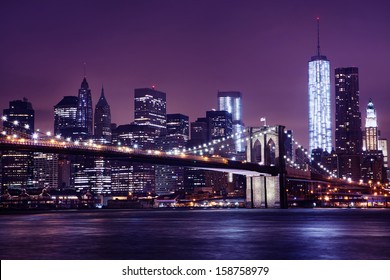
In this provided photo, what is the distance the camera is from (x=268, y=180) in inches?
3826

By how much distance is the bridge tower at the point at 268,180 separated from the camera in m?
95.8

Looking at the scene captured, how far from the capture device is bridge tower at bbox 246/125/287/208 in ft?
314

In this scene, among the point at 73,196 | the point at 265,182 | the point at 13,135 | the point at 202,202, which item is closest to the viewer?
the point at 13,135

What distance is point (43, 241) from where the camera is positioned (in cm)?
2702

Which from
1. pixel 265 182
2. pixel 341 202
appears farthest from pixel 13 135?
pixel 341 202

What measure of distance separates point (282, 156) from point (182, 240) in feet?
234

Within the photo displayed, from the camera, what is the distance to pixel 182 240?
27.7 m

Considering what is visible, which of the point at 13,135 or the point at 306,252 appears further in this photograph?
the point at 13,135

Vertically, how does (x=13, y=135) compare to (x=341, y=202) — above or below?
above

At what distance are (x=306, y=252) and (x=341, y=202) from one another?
132 meters
